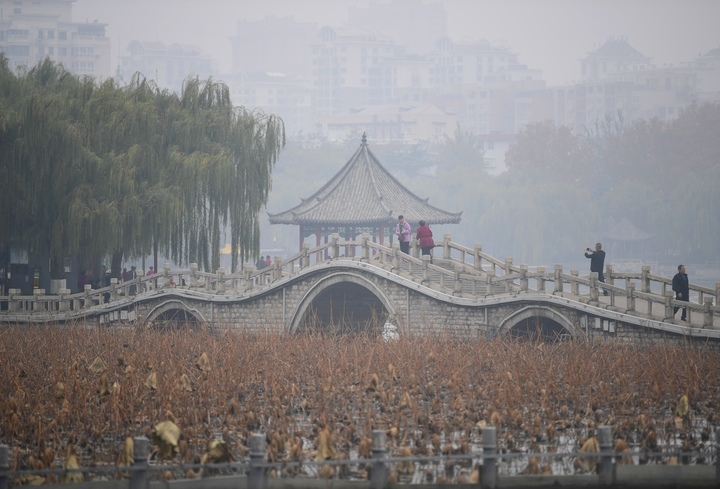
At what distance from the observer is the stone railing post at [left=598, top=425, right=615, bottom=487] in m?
12.0

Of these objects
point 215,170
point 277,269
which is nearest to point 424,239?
point 277,269

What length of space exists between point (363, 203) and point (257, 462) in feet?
86.3

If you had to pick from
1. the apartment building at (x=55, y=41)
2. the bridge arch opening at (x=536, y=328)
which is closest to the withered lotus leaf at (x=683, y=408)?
the bridge arch opening at (x=536, y=328)

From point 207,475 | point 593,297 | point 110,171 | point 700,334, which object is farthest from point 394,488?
point 110,171

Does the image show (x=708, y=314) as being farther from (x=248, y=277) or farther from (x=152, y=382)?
(x=248, y=277)

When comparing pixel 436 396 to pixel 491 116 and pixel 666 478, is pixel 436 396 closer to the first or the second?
pixel 666 478

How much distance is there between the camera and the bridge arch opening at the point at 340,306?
91.5ft

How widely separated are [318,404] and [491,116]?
375 ft

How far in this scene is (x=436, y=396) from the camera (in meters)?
16.6

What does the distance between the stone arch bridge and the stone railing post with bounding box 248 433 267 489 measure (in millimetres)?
9736

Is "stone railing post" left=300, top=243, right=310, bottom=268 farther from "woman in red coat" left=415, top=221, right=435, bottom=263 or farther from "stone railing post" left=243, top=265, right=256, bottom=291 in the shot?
"woman in red coat" left=415, top=221, right=435, bottom=263

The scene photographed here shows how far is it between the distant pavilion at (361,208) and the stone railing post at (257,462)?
24895mm

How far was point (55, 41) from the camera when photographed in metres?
136

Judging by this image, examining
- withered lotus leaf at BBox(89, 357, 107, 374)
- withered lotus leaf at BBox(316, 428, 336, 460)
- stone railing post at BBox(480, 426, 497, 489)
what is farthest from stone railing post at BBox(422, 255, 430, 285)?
stone railing post at BBox(480, 426, 497, 489)
